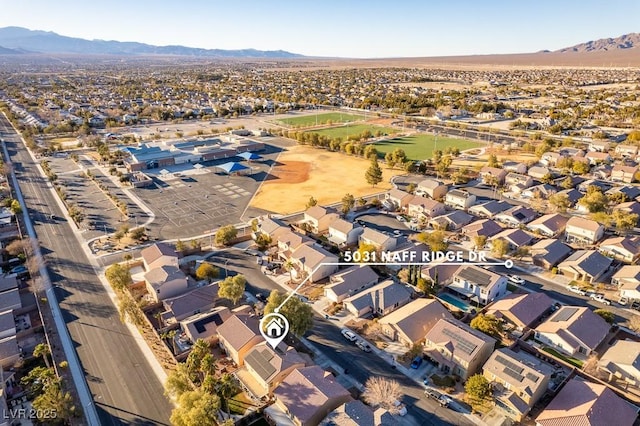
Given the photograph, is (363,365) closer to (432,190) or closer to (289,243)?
(289,243)

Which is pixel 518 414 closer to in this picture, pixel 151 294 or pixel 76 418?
pixel 76 418

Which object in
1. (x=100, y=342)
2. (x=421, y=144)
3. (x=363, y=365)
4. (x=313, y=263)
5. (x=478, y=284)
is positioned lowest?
(x=100, y=342)

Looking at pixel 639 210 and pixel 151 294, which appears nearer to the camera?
pixel 151 294

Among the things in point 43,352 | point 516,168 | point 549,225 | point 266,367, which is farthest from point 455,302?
point 516,168

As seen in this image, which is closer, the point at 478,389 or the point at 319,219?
the point at 478,389

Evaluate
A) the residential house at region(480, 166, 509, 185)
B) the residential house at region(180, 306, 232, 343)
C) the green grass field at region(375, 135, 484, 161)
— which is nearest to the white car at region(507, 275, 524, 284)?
the residential house at region(180, 306, 232, 343)

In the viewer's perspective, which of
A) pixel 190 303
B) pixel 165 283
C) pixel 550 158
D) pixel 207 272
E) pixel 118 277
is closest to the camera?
pixel 190 303

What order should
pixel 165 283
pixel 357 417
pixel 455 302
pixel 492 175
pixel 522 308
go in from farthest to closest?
pixel 492 175 < pixel 455 302 < pixel 165 283 < pixel 522 308 < pixel 357 417

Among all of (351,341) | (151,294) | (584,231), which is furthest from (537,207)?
(151,294)
